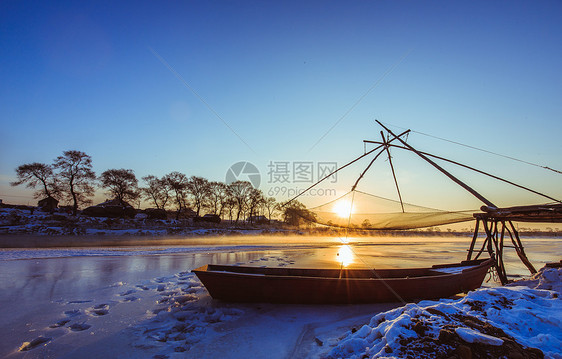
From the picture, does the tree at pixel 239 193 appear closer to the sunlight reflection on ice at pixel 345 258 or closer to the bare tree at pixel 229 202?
the bare tree at pixel 229 202

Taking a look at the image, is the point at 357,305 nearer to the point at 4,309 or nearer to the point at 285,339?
the point at 285,339

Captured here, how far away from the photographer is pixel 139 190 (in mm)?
47844

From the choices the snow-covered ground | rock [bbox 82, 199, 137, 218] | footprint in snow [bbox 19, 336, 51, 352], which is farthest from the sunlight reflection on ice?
rock [bbox 82, 199, 137, 218]

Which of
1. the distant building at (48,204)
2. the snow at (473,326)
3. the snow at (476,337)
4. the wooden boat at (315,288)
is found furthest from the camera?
the distant building at (48,204)

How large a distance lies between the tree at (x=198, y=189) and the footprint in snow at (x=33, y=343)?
49.9m

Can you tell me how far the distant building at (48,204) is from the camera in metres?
36.9

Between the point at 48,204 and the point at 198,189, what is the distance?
2338cm

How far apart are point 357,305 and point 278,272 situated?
7.60 feet

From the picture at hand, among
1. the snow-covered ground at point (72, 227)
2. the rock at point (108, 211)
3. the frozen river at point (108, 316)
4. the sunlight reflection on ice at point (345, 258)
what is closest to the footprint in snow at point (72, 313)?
the frozen river at point (108, 316)

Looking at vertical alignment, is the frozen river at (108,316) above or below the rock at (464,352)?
below

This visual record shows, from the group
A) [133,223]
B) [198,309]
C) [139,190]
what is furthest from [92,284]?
[139,190]

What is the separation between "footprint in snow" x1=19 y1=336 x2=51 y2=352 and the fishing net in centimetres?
881

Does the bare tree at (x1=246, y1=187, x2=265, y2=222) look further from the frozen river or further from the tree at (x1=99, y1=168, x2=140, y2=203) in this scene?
the frozen river

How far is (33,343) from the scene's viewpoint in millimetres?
3992
